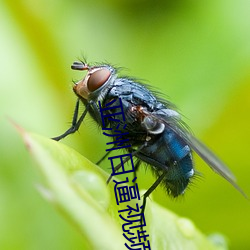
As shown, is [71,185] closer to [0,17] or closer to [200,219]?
[200,219]

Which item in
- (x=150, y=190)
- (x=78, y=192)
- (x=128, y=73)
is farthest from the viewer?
(x=128, y=73)

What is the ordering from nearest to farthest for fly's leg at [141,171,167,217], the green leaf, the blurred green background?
the green leaf
fly's leg at [141,171,167,217]
the blurred green background

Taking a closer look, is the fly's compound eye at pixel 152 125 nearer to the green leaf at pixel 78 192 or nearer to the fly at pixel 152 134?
the fly at pixel 152 134

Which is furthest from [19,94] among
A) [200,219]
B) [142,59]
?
[200,219]

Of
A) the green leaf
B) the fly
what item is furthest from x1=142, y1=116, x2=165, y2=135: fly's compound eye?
the green leaf

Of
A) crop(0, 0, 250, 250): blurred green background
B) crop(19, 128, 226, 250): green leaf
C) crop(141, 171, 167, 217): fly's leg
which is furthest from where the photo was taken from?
crop(0, 0, 250, 250): blurred green background

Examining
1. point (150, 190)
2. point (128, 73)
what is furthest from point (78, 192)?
point (128, 73)

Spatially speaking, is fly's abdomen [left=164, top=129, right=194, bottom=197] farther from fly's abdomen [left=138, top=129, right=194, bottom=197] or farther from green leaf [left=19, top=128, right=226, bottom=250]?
green leaf [left=19, top=128, right=226, bottom=250]

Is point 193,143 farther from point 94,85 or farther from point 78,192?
point 78,192
